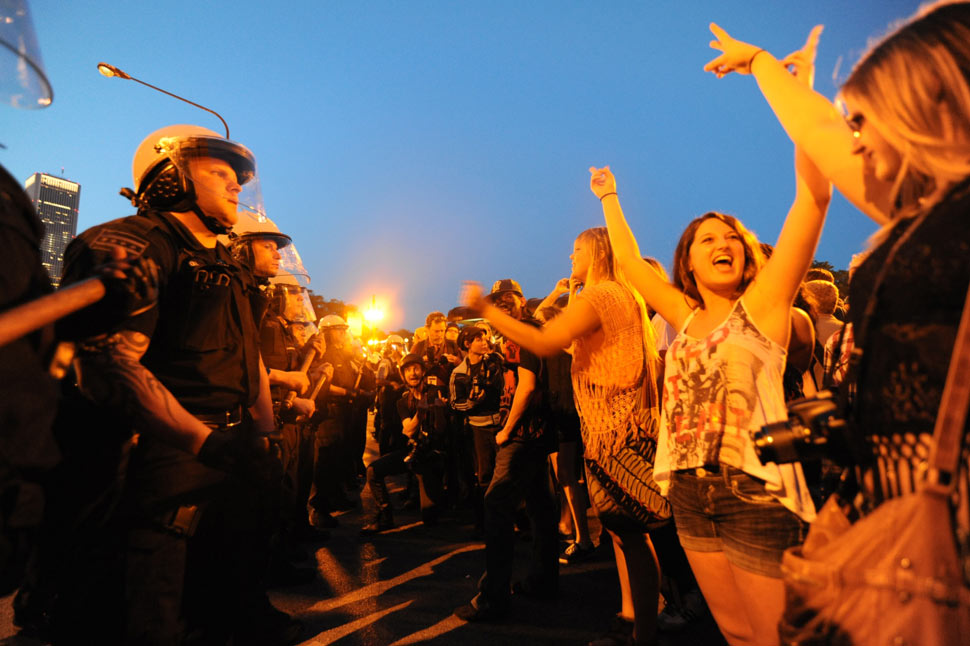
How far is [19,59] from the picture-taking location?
1.45 m

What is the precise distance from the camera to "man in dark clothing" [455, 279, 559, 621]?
13.8 feet

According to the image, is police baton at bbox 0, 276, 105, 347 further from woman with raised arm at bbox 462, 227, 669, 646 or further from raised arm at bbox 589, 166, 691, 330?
raised arm at bbox 589, 166, 691, 330

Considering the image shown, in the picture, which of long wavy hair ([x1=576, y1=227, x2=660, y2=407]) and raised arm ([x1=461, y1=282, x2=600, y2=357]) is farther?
long wavy hair ([x1=576, y1=227, x2=660, y2=407])

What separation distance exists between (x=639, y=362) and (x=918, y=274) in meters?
2.14

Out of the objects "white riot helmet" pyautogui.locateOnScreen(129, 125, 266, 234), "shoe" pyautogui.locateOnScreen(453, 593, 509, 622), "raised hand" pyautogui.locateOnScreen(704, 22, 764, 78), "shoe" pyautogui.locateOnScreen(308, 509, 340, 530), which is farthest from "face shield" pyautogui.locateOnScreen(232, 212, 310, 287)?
"shoe" pyautogui.locateOnScreen(308, 509, 340, 530)

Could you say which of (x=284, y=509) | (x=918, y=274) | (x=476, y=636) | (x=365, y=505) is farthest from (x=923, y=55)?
(x=365, y=505)

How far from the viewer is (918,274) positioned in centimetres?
119

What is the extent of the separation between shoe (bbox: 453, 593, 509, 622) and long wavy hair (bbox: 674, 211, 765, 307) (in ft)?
9.41

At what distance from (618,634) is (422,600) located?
5.86 feet

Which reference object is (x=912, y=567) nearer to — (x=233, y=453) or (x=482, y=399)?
(x=233, y=453)

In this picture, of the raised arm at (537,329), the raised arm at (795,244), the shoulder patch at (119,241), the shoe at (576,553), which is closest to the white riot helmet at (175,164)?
the shoulder patch at (119,241)

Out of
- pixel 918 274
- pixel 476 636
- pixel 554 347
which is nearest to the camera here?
pixel 918 274

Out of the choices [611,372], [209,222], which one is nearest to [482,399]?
[611,372]

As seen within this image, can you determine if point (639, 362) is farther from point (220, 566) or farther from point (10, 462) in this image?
point (10, 462)
